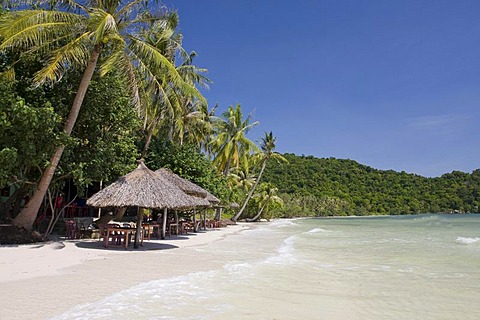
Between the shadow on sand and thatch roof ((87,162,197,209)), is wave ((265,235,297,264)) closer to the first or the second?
thatch roof ((87,162,197,209))

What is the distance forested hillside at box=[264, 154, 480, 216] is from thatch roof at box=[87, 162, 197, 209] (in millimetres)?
38688

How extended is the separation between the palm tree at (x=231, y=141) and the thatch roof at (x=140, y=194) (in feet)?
48.1

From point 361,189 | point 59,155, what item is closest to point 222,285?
point 59,155

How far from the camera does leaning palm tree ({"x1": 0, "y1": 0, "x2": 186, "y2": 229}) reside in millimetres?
9789

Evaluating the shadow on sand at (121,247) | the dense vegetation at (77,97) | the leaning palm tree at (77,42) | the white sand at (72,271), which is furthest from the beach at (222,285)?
the leaning palm tree at (77,42)

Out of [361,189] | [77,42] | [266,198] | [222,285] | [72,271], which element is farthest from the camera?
[361,189]

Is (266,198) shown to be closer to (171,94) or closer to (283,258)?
(171,94)

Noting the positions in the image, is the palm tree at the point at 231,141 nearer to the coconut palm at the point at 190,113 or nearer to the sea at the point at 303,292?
the coconut palm at the point at 190,113

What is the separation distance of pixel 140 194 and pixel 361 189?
196 feet

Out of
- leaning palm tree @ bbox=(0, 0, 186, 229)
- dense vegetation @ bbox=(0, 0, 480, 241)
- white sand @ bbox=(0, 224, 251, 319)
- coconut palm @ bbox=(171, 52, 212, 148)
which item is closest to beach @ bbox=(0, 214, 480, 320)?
white sand @ bbox=(0, 224, 251, 319)

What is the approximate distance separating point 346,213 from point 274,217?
1878 cm

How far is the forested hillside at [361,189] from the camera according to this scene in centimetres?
5588

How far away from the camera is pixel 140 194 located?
1079cm

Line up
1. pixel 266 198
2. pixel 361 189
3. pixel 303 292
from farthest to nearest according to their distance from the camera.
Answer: pixel 361 189
pixel 266 198
pixel 303 292
